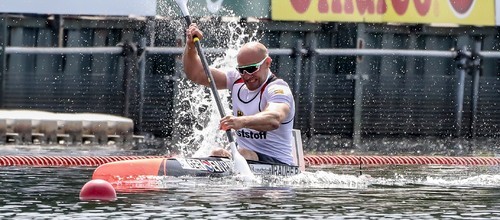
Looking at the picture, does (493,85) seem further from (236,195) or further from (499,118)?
(236,195)

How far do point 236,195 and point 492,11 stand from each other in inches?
517

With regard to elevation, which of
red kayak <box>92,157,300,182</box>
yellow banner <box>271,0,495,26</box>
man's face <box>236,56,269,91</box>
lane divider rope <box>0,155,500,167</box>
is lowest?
lane divider rope <box>0,155,500,167</box>

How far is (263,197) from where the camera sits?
1360cm

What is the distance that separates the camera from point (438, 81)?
1058 inches

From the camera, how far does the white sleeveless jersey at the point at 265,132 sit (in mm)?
15227

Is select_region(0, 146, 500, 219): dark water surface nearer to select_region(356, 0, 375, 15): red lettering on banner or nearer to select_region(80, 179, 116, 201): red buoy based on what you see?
select_region(80, 179, 116, 201): red buoy

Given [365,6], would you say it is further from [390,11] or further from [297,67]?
[297,67]

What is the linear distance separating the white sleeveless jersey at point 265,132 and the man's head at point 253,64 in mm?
130

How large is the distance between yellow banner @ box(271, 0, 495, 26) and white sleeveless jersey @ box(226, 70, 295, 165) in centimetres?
908

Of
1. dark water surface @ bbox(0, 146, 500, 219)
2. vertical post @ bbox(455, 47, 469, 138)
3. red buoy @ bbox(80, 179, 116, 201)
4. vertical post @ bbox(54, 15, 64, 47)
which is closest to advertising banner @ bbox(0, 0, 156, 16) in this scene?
vertical post @ bbox(54, 15, 64, 47)

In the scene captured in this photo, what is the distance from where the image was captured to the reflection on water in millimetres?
12266

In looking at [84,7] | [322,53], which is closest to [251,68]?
[84,7]

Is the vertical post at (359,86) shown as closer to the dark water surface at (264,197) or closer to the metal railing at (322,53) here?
the metal railing at (322,53)

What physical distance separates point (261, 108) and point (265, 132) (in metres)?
0.24
